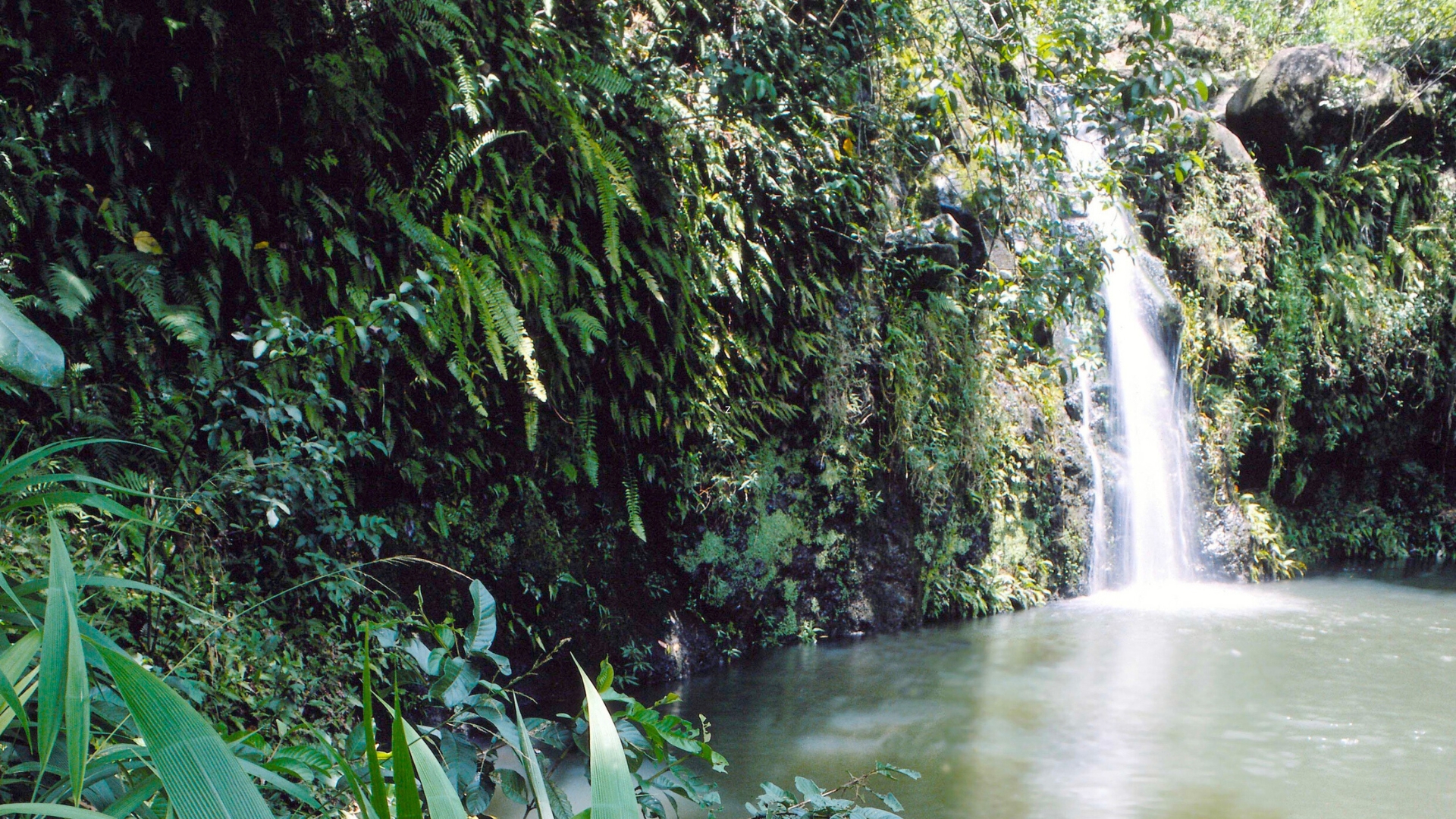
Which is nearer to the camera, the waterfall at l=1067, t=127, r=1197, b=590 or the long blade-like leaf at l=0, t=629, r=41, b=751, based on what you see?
the long blade-like leaf at l=0, t=629, r=41, b=751

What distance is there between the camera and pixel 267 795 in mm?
1948

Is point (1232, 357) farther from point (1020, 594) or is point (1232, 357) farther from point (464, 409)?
point (464, 409)

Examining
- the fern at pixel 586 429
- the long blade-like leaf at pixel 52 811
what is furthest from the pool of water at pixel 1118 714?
the long blade-like leaf at pixel 52 811

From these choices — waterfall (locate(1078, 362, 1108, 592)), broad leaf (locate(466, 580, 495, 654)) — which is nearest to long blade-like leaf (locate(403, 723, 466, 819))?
broad leaf (locate(466, 580, 495, 654))

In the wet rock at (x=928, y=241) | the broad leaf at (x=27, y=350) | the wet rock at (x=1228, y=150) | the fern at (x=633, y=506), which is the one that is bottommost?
the fern at (x=633, y=506)

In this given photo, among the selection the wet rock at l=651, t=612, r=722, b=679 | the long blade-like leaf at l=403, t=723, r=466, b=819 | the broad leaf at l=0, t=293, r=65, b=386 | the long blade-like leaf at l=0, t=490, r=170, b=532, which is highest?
the broad leaf at l=0, t=293, r=65, b=386

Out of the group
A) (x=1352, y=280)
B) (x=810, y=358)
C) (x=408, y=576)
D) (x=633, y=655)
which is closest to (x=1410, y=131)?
(x=1352, y=280)

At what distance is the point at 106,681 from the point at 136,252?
2.42m

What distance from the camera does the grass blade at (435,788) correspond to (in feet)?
2.84

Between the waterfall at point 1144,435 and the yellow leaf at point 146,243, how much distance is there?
749 centimetres

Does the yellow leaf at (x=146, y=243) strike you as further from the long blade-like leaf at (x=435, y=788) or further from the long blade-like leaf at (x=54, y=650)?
the long blade-like leaf at (x=435, y=788)

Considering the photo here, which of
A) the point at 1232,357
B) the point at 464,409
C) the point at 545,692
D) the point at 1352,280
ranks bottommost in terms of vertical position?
the point at 545,692

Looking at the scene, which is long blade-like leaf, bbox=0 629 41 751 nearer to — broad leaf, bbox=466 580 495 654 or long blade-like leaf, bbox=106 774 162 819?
A: long blade-like leaf, bbox=106 774 162 819

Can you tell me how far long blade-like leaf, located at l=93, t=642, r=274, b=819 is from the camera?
2.39 ft
